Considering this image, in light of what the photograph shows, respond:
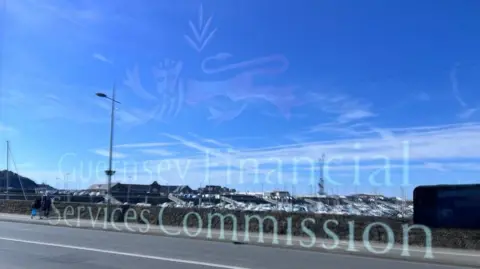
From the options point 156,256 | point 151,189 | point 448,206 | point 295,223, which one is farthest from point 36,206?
point 448,206

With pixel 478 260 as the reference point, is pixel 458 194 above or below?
above

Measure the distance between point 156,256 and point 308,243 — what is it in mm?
6833

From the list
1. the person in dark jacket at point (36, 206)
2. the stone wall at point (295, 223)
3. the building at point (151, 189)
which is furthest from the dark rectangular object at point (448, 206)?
the person in dark jacket at point (36, 206)

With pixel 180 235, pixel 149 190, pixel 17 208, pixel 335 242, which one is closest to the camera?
pixel 335 242

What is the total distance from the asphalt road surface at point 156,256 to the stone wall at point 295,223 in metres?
3.80

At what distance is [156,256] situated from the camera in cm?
1315

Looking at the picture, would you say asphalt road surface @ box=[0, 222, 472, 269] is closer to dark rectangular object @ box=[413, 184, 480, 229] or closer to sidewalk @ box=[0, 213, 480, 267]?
sidewalk @ box=[0, 213, 480, 267]

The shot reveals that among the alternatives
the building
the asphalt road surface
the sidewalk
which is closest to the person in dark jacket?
the sidewalk

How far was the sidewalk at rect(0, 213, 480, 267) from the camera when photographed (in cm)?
1421

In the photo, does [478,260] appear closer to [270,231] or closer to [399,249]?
[399,249]

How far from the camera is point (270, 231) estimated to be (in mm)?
21031

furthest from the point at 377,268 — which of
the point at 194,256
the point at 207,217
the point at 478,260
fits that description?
the point at 207,217

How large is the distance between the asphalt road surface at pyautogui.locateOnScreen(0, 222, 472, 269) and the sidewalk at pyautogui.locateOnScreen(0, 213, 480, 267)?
763 millimetres

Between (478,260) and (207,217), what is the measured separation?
1260 cm
